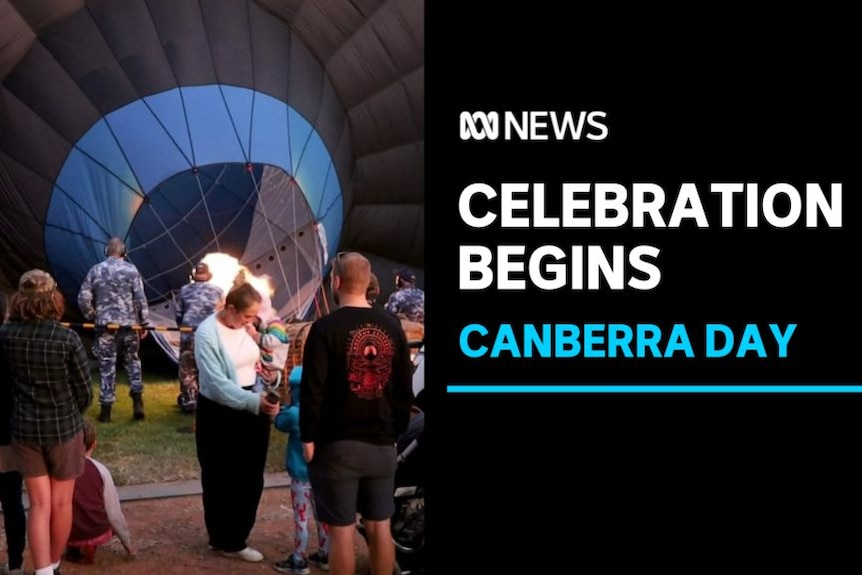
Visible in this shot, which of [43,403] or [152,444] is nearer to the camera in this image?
[43,403]

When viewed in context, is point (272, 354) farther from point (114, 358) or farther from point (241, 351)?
point (114, 358)

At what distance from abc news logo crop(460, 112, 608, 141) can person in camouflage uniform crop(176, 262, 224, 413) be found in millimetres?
5580

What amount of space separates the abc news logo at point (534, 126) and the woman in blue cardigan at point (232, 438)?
1.83m

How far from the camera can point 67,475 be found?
4.21 meters

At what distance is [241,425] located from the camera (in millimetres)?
4750

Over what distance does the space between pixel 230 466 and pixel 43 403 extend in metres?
0.92

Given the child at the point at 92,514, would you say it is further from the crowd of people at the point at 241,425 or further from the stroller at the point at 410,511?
the stroller at the point at 410,511

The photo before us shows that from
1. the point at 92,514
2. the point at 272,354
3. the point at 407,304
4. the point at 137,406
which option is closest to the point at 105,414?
the point at 137,406

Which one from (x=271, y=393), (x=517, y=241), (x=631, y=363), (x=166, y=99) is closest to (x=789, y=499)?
(x=631, y=363)

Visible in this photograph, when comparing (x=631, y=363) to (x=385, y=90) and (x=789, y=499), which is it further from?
(x=385, y=90)

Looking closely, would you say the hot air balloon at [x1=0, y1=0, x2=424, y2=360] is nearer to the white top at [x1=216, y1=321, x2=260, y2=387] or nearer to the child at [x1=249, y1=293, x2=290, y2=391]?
the child at [x1=249, y1=293, x2=290, y2=391]

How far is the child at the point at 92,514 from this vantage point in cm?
456

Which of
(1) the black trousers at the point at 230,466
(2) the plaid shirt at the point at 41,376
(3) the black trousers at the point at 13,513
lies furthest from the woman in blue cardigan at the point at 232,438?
(3) the black trousers at the point at 13,513

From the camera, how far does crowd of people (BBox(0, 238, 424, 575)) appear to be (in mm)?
3748
